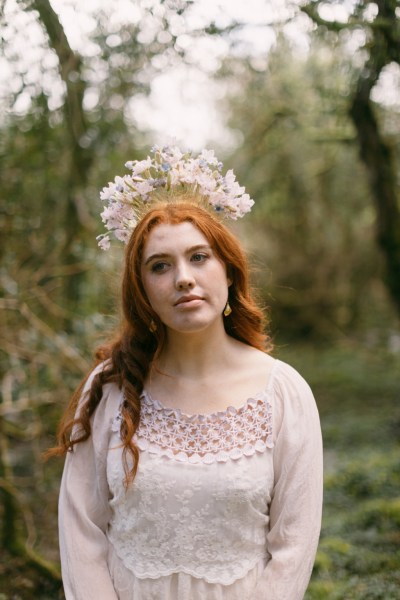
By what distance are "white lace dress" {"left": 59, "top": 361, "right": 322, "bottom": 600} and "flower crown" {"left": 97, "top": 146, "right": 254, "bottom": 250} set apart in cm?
60

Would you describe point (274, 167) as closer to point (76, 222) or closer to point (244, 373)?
point (76, 222)

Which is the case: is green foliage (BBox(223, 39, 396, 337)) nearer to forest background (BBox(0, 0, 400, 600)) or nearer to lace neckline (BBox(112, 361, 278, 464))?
forest background (BBox(0, 0, 400, 600))

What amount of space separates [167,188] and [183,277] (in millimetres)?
369

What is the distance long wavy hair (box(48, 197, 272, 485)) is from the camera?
197 centimetres

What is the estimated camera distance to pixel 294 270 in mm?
11234

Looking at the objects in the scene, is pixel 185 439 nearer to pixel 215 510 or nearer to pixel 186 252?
pixel 215 510

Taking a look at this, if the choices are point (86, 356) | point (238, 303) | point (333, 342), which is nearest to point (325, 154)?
point (333, 342)

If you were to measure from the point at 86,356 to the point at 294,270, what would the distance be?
7.54 m

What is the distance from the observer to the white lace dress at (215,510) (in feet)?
5.99

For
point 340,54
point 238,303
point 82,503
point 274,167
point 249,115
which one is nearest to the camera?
point 82,503

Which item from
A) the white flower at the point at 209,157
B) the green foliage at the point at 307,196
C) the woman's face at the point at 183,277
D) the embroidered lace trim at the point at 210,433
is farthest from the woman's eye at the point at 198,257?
the green foliage at the point at 307,196

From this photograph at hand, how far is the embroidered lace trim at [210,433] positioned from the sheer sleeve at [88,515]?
10 centimetres

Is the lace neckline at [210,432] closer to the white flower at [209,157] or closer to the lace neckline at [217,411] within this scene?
the lace neckline at [217,411]

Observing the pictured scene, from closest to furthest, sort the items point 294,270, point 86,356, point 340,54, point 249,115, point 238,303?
point 238,303 < point 340,54 < point 86,356 < point 249,115 < point 294,270
